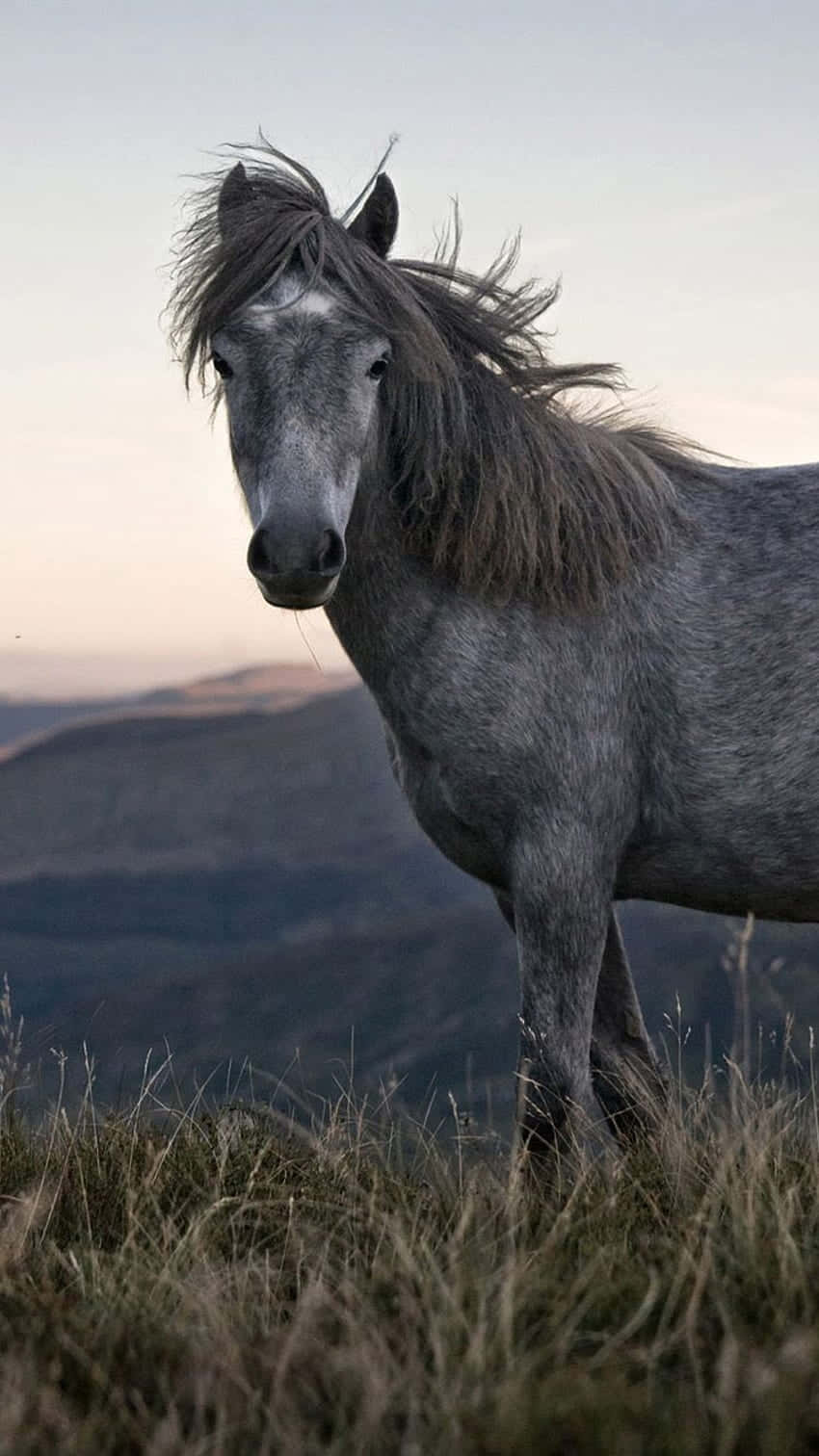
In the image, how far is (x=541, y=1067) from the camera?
503cm

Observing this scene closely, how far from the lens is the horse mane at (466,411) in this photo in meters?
4.99

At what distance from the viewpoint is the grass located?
2.56 meters

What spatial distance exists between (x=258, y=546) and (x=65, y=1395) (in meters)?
2.37

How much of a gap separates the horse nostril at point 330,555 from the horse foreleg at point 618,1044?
1961 millimetres

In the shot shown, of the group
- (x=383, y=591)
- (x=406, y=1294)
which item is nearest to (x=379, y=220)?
(x=383, y=591)

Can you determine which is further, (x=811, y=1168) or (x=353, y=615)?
(x=353, y=615)

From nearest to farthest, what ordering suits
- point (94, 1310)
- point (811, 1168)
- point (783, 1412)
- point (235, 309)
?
point (783, 1412)
point (94, 1310)
point (811, 1168)
point (235, 309)

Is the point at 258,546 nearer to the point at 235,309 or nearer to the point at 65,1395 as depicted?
the point at 235,309

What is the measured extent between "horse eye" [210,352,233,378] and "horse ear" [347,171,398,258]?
29.1 inches

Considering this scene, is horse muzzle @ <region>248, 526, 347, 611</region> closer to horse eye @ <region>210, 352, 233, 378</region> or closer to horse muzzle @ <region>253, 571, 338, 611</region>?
horse muzzle @ <region>253, 571, 338, 611</region>

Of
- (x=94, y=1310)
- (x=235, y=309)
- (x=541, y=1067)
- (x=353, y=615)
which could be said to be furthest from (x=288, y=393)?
(x=94, y=1310)

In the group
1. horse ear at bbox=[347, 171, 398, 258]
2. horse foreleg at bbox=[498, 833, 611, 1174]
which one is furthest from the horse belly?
horse ear at bbox=[347, 171, 398, 258]

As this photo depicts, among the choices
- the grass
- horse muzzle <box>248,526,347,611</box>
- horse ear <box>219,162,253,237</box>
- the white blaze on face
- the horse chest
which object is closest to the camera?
the grass

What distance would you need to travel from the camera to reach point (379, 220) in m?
5.29
